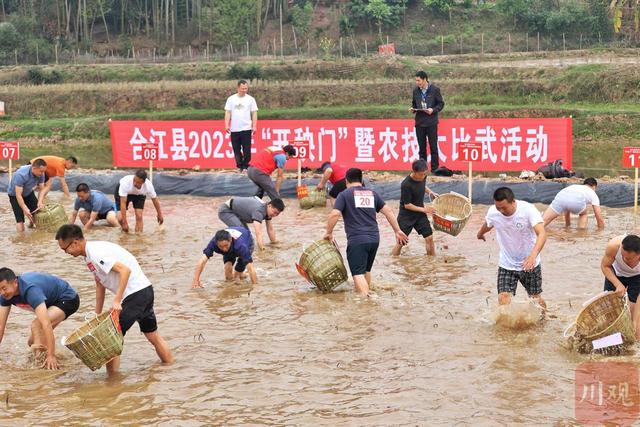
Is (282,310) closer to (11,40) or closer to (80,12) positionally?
(11,40)

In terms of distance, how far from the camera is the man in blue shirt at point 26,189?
1597 cm

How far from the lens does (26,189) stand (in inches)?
641

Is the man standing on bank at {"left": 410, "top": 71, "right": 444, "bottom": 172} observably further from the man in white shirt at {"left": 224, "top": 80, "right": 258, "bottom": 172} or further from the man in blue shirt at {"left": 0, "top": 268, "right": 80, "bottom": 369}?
the man in blue shirt at {"left": 0, "top": 268, "right": 80, "bottom": 369}

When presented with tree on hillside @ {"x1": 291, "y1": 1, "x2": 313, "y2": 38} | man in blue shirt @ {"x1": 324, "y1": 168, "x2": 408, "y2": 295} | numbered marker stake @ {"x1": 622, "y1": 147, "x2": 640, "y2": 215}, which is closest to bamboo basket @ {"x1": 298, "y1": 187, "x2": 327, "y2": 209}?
numbered marker stake @ {"x1": 622, "y1": 147, "x2": 640, "y2": 215}

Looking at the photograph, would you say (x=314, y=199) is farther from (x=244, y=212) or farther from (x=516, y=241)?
(x=516, y=241)

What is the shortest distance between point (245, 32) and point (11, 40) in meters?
16.5

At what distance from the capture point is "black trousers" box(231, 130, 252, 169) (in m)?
20.1

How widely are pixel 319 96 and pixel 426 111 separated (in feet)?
A: 87.0

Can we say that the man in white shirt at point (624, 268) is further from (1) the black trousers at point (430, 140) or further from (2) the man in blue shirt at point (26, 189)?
(1) the black trousers at point (430, 140)

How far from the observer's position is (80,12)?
72062 mm

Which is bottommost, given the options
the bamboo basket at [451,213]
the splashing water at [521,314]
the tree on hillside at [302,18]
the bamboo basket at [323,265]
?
the splashing water at [521,314]

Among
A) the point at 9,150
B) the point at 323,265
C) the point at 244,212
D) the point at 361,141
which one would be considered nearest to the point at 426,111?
the point at 361,141

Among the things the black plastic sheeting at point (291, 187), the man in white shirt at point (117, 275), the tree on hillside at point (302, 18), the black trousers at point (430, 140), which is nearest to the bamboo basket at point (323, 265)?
the man in white shirt at point (117, 275)

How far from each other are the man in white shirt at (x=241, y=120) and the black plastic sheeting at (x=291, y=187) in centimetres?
62
